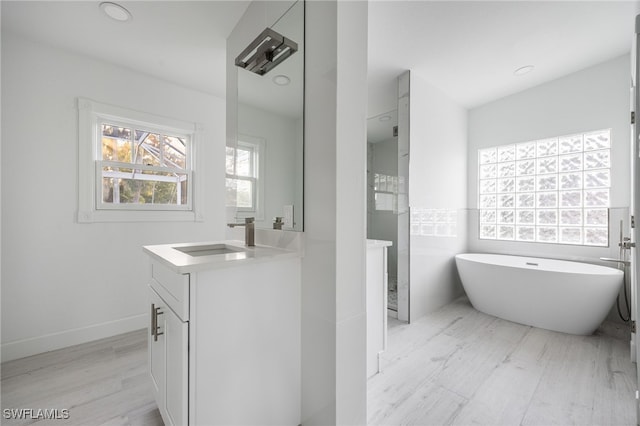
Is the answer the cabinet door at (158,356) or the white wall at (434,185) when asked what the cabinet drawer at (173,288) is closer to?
the cabinet door at (158,356)

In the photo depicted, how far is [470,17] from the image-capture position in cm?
199

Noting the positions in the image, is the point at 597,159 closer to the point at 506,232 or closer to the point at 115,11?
the point at 506,232

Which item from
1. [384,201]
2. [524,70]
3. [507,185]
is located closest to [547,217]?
[507,185]

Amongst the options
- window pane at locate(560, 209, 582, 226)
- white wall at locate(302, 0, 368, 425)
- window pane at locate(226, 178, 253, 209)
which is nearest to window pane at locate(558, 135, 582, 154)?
window pane at locate(560, 209, 582, 226)

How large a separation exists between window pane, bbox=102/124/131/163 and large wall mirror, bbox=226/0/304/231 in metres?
1.29

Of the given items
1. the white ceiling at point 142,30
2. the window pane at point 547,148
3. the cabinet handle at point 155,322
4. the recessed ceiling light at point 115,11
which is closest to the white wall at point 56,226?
the white ceiling at point 142,30

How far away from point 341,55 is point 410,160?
5.82 feet

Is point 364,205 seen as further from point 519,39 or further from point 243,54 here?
point 519,39

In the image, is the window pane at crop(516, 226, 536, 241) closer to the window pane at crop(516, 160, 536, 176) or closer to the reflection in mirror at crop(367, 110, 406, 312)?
the window pane at crop(516, 160, 536, 176)

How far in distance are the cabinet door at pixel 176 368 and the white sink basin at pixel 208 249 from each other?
1.47 feet

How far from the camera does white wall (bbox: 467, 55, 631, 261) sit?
8.57ft

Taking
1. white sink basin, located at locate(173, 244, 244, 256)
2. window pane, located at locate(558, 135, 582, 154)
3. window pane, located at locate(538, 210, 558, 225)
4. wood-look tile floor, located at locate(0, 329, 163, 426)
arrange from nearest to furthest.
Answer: wood-look tile floor, located at locate(0, 329, 163, 426)
white sink basin, located at locate(173, 244, 244, 256)
window pane, located at locate(558, 135, 582, 154)
window pane, located at locate(538, 210, 558, 225)

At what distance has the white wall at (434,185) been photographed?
2.83 m

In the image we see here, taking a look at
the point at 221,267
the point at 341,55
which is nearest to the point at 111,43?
the point at 341,55
